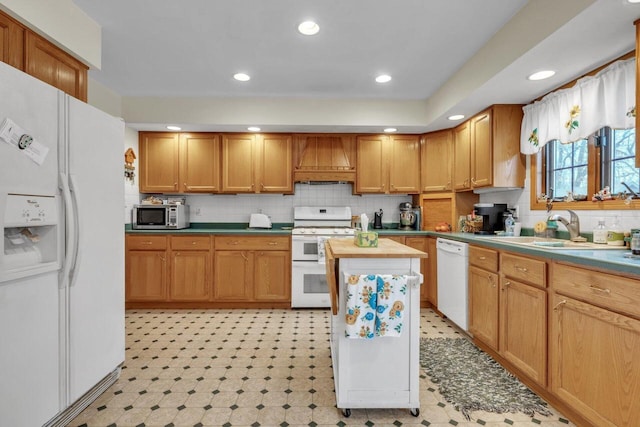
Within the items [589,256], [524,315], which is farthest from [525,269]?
[589,256]

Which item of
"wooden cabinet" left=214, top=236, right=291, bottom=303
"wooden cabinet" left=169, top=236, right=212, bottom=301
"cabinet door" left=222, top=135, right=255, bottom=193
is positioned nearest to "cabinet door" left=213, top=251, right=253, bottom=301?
"wooden cabinet" left=214, top=236, right=291, bottom=303

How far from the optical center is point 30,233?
64.0 inches

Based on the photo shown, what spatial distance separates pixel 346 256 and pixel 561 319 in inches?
51.5

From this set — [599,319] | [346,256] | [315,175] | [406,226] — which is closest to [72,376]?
[346,256]

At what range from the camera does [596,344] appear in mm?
1627

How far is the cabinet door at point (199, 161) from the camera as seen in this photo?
163 inches

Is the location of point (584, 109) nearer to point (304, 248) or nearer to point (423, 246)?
point (423, 246)

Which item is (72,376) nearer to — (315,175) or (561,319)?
(561,319)

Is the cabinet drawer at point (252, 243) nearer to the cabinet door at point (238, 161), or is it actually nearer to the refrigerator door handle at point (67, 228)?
the cabinet door at point (238, 161)

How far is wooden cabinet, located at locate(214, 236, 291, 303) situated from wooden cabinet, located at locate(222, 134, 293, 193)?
0.74 m

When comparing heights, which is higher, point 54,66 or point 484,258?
point 54,66

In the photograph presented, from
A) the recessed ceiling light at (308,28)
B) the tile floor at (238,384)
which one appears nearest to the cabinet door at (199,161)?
the tile floor at (238,384)

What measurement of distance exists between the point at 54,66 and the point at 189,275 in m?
2.48

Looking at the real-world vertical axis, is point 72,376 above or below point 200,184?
below
